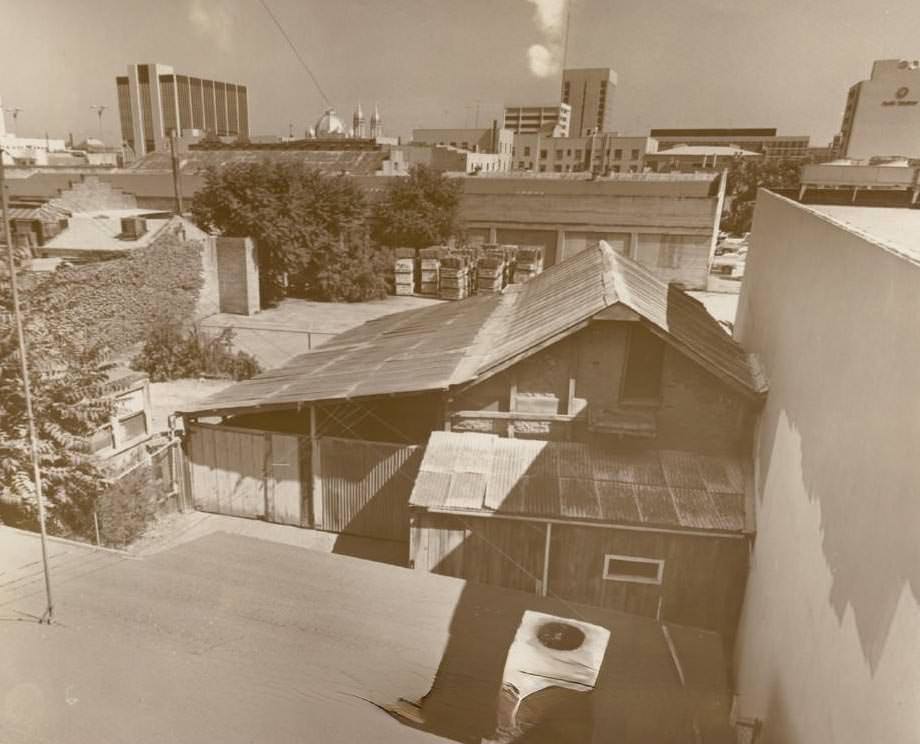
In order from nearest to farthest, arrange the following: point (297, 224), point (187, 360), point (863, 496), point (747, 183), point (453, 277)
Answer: point (863, 496) < point (187, 360) < point (297, 224) < point (453, 277) < point (747, 183)

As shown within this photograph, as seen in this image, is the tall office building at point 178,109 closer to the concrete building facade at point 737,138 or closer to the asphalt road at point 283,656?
the concrete building facade at point 737,138

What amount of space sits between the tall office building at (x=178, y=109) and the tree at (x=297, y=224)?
15774 cm

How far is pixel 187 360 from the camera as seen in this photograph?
22.3m

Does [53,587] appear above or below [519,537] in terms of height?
above

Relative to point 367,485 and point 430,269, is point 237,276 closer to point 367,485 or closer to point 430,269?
point 430,269

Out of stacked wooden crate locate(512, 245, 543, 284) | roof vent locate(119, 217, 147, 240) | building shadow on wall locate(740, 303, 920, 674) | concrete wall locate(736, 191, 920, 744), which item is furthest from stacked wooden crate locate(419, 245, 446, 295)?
building shadow on wall locate(740, 303, 920, 674)

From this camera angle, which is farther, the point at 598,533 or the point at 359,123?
the point at 359,123

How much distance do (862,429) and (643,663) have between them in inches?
147

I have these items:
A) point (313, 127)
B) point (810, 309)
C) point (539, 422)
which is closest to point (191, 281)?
point (539, 422)

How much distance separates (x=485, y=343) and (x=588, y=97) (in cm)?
13151

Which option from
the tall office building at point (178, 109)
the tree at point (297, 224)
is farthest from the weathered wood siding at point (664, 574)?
the tall office building at point (178, 109)

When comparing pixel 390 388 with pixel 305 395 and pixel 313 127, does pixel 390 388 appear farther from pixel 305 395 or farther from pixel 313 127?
pixel 313 127

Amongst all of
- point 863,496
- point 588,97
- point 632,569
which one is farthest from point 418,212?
point 588,97

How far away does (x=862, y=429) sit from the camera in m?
5.21
